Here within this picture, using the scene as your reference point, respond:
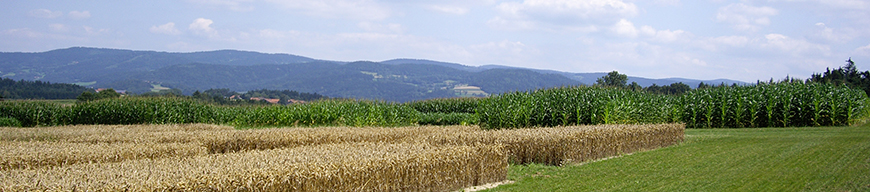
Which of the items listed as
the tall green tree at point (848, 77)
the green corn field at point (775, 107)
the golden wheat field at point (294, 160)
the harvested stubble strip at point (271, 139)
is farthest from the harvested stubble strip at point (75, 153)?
the tall green tree at point (848, 77)


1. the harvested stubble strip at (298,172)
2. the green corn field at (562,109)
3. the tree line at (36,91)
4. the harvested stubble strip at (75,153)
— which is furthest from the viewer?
the tree line at (36,91)

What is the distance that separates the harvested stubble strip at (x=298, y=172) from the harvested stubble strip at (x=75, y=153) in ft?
5.94

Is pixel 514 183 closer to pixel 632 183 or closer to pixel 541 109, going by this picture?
pixel 632 183

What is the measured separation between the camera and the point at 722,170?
10.6 m

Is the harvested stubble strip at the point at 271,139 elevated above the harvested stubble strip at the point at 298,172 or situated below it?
below

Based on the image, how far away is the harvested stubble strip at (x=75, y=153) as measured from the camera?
859 centimetres

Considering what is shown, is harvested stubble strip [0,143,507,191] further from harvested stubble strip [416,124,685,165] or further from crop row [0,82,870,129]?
crop row [0,82,870,129]

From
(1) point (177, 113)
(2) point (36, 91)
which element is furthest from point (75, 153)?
(2) point (36, 91)

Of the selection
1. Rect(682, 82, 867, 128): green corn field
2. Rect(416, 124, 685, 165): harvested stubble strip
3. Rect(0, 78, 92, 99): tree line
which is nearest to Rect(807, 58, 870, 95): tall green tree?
Rect(682, 82, 867, 128): green corn field

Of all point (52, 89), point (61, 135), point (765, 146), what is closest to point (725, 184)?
point (765, 146)

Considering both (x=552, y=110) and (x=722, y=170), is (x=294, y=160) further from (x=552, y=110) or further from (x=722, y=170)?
(x=552, y=110)

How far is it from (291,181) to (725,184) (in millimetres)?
7008

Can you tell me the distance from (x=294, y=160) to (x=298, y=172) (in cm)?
110

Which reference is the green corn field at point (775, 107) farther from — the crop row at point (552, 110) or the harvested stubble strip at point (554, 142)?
the harvested stubble strip at point (554, 142)
